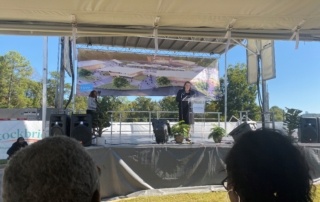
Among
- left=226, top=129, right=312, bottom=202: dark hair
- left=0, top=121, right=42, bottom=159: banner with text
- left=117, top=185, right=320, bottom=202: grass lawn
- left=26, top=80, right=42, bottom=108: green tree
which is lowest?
left=117, top=185, right=320, bottom=202: grass lawn

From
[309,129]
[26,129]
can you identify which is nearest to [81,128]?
[309,129]

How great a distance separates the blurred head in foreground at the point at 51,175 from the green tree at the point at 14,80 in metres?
34.1

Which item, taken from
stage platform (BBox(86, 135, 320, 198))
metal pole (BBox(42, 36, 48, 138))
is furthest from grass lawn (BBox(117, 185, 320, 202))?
metal pole (BBox(42, 36, 48, 138))

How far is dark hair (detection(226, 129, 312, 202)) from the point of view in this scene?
106 cm

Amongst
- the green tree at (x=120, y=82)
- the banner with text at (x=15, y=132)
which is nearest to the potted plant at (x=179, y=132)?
the green tree at (x=120, y=82)

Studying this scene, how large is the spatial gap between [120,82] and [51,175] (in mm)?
12161

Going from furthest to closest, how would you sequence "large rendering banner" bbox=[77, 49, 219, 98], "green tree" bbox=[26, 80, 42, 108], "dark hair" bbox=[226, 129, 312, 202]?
"green tree" bbox=[26, 80, 42, 108], "large rendering banner" bbox=[77, 49, 219, 98], "dark hair" bbox=[226, 129, 312, 202]

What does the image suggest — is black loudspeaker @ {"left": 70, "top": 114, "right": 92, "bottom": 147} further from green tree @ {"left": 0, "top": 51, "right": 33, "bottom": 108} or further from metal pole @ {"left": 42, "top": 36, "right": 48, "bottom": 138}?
green tree @ {"left": 0, "top": 51, "right": 33, "bottom": 108}

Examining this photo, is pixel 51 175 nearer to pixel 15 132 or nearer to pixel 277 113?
pixel 277 113

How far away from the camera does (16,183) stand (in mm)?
747

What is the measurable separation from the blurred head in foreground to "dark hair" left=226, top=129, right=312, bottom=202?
52 centimetres

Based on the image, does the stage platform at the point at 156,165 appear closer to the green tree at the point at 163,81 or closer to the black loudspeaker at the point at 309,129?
the black loudspeaker at the point at 309,129

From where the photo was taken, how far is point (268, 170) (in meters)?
1.06

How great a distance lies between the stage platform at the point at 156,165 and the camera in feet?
21.1
